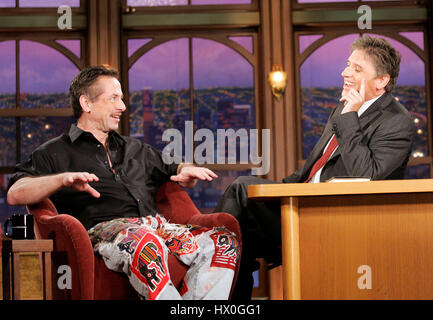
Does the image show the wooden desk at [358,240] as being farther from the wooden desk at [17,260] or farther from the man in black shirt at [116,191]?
the wooden desk at [17,260]

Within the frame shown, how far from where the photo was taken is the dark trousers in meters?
2.79

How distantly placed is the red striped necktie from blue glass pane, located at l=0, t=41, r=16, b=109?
3.32 metres

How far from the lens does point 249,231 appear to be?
284 centimetres

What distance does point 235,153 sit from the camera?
5422 millimetres

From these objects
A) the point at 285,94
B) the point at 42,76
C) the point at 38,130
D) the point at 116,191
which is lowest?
the point at 116,191

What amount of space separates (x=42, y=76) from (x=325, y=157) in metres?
3.33

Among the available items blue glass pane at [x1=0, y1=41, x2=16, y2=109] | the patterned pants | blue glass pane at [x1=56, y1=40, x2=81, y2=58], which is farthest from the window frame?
the patterned pants

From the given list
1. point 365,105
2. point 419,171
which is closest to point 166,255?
point 365,105

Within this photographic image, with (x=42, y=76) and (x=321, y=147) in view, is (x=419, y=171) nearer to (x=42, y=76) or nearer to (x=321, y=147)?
(x=321, y=147)

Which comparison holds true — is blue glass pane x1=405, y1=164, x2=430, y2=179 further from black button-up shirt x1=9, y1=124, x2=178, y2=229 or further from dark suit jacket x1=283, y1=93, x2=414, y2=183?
black button-up shirt x1=9, y1=124, x2=178, y2=229

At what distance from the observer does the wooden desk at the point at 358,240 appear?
1967mm
